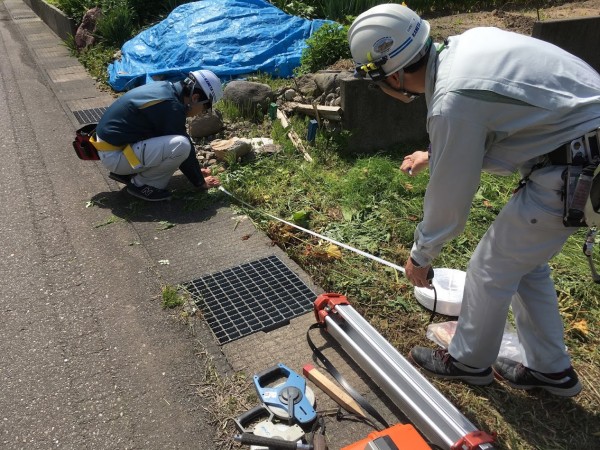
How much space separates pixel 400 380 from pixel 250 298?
1.33m

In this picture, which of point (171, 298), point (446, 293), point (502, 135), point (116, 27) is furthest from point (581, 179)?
point (116, 27)

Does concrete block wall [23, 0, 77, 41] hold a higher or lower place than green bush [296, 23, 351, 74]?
lower

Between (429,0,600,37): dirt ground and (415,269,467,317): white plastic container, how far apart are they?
17.1ft

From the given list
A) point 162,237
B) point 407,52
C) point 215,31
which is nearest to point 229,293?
point 162,237

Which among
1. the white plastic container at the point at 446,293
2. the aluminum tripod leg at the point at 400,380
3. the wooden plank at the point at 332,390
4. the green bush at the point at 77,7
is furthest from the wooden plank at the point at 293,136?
the green bush at the point at 77,7

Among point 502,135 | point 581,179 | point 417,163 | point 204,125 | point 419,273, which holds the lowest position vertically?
point 204,125

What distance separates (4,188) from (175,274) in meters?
2.69

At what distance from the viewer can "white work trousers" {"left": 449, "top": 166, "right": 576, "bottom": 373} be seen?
2.06 metres

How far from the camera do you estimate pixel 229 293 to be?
11.4 ft

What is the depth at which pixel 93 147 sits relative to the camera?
476cm

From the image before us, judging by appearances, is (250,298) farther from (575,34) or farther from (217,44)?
(217,44)

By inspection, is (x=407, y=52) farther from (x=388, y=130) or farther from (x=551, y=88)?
(x=388, y=130)

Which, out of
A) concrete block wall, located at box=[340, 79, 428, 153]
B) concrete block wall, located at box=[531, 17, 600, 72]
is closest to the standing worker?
concrete block wall, located at box=[340, 79, 428, 153]

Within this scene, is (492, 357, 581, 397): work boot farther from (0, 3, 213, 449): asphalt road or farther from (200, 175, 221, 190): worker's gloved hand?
(200, 175, 221, 190): worker's gloved hand
